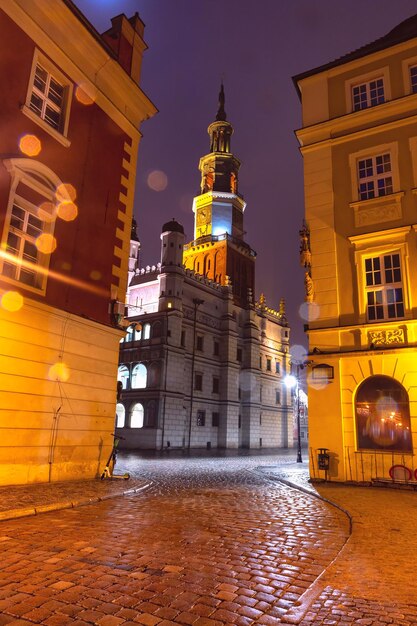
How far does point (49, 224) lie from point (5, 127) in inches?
107

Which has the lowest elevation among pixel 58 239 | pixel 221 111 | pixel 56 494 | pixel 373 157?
pixel 56 494

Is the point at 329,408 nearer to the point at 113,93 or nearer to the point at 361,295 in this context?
the point at 361,295

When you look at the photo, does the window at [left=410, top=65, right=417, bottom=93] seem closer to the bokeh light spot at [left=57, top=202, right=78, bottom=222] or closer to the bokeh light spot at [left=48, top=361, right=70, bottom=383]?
the bokeh light spot at [left=57, top=202, right=78, bottom=222]

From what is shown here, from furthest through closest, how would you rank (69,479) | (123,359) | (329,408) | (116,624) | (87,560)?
(123,359), (329,408), (69,479), (87,560), (116,624)

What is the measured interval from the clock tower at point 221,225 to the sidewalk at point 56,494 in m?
44.5

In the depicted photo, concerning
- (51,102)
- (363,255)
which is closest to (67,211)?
(51,102)

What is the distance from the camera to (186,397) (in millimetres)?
44594

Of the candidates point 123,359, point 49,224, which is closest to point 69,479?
point 49,224

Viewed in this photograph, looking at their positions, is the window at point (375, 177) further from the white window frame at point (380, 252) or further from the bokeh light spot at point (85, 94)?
the bokeh light spot at point (85, 94)

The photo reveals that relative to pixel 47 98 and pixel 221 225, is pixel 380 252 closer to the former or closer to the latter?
pixel 47 98

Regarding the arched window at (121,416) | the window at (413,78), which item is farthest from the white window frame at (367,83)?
the arched window at (121,416)

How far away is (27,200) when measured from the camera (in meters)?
12.1

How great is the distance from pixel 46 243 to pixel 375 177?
38.6ft

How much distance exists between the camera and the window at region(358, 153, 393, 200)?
15930 millimetres
